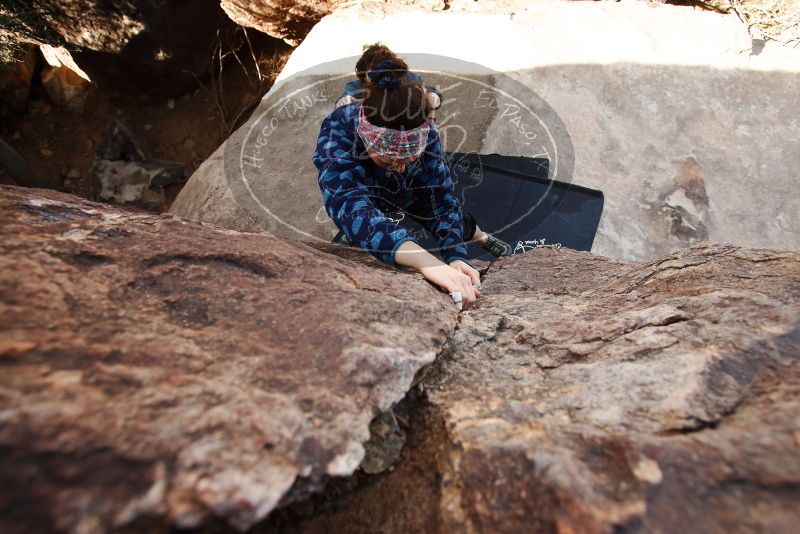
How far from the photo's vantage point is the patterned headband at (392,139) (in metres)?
1.60

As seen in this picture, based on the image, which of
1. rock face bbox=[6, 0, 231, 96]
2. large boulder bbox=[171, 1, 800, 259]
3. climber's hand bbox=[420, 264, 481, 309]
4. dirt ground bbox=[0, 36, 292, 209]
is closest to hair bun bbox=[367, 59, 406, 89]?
climber's hand bbox=[420, 264, 481, 309]

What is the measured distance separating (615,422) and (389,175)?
4.64 ft

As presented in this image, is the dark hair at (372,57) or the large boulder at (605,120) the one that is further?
the large boulder at (605,120)

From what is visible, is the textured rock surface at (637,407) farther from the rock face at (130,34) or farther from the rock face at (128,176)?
the rock face at (130,34)

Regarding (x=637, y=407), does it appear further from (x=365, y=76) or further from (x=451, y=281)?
(x=365, y=76)

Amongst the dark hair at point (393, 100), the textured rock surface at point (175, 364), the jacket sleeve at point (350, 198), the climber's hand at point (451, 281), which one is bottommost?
the textured rock surface at point (175, 364)

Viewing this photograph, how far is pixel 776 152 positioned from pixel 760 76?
526 mm

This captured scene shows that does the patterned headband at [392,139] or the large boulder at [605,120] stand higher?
the large boulder at [605,120]

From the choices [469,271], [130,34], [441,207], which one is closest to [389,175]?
[441,207]

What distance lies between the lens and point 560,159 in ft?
8.64

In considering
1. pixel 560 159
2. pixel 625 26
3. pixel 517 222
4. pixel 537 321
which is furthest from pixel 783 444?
pixel 625 26

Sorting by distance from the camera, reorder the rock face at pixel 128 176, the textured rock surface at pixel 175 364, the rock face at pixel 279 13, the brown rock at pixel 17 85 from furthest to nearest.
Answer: the brown rock at pixel 17 85 < the rock face at pixel 128 176 < the rock face at pixel 279 13 < the textured rock surface at pixel 175 364

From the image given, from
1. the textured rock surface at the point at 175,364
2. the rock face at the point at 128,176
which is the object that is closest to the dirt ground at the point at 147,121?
the rock face at the point at 128,176

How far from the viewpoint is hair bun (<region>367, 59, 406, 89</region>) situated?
156cm
